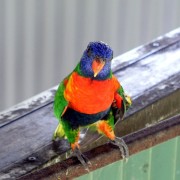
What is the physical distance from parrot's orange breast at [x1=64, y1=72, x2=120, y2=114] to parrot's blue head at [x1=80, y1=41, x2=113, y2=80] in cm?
2

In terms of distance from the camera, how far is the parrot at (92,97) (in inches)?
53.2

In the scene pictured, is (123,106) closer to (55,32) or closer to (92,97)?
(92,97)

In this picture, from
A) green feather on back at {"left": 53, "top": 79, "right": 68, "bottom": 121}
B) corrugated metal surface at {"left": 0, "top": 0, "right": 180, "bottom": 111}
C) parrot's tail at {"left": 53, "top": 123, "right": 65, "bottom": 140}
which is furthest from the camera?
corrugated metal surface at {"left": 0, "top": 0, "right": 180, "bottom": 111}

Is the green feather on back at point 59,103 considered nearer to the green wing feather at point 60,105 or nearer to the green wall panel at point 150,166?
the green wing feather at point 60,105

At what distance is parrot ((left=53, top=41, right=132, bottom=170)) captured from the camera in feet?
4.43

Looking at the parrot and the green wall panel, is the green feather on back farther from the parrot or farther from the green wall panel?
the green wall panel

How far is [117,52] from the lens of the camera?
3098 mm

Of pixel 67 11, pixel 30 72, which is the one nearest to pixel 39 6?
pixel 67 11

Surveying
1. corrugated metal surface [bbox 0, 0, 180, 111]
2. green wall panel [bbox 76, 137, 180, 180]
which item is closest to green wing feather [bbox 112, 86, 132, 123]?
green wall panel [bbox 76, 137, 180, 180]

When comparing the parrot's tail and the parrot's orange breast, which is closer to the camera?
the parrot's tail

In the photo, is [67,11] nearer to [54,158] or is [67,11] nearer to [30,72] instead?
[30,72]

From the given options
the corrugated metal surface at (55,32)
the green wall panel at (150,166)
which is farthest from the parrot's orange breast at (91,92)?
the corrugated metal surface at (55,32)

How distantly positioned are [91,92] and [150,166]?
24cm

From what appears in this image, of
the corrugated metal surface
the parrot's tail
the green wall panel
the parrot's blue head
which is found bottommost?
the corrugated metal surface
